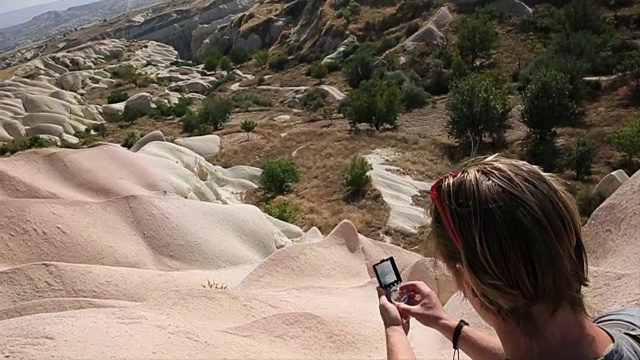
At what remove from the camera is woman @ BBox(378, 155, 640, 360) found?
144 cm

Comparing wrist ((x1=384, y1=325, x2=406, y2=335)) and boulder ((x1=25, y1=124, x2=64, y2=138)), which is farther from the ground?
wrist ((x1=384, y1=325, x2=406, y2=335))

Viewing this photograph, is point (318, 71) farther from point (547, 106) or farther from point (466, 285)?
point (466, 285)

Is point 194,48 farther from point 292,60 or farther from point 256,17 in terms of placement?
point 292,60

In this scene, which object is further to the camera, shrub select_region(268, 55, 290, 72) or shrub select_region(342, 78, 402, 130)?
shrub select_region(268, 55, 290, 72)

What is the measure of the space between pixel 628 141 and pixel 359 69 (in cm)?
1862

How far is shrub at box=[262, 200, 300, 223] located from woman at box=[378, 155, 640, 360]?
37.7ft

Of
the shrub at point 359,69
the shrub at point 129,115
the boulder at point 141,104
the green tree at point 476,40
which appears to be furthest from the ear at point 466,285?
the boulder at point 141,104

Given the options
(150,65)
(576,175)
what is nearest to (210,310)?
(576,175)

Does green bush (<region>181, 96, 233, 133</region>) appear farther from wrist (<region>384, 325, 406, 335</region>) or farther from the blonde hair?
the blonde hair

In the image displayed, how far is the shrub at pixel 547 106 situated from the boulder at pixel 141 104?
21.7 metres

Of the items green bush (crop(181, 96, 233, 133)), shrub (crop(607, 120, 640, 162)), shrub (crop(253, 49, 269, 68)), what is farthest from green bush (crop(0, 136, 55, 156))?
shrub (crop(253, 49, 269, 68))

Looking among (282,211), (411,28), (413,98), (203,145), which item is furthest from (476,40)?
(282,211)

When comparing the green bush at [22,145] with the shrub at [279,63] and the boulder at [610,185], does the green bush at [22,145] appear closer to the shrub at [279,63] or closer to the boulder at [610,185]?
the boulder at [610,185]

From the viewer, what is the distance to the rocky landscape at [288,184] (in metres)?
4.35
